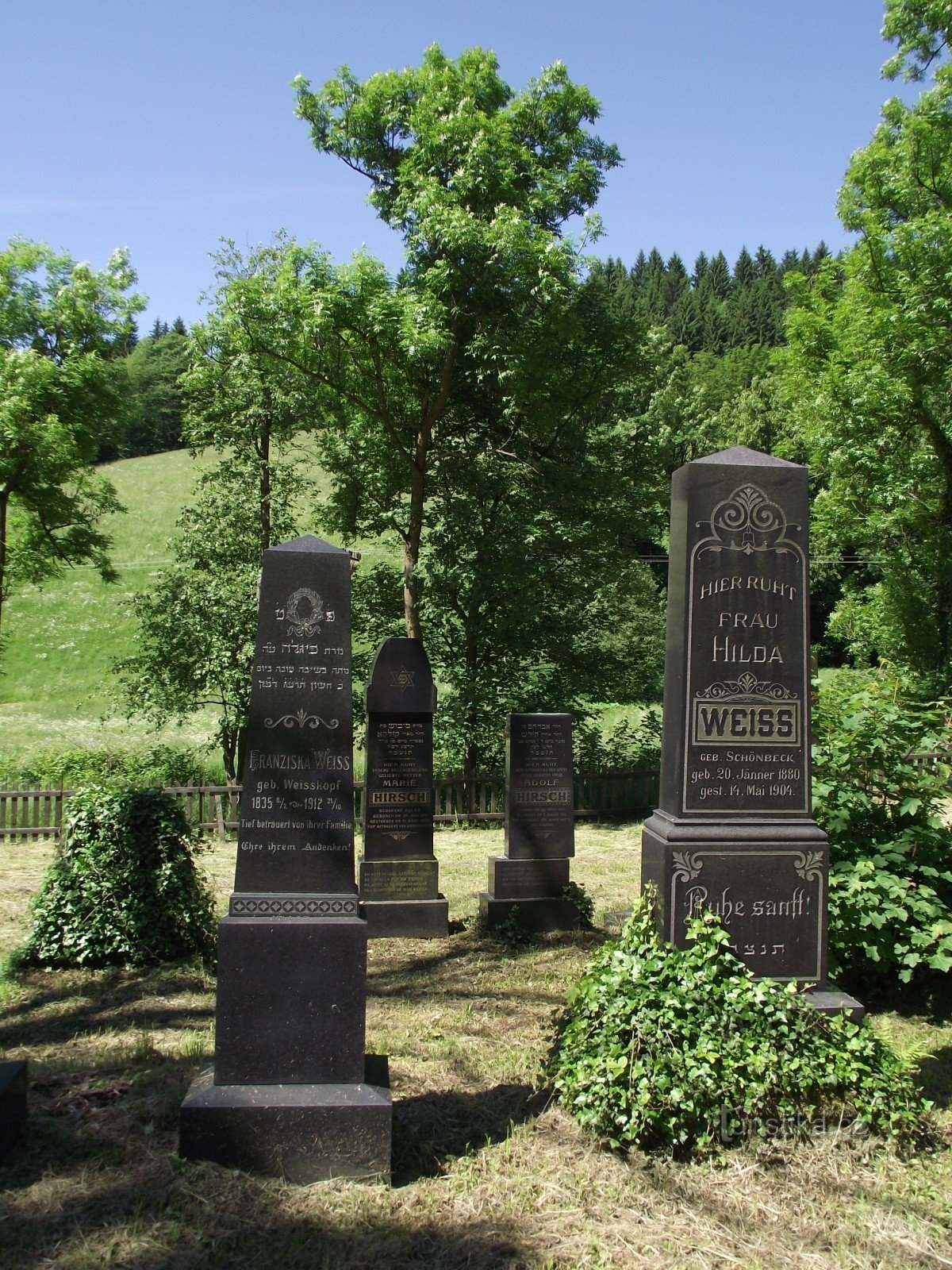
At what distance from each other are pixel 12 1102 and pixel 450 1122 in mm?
2060

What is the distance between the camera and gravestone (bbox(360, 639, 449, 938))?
948 centimetres

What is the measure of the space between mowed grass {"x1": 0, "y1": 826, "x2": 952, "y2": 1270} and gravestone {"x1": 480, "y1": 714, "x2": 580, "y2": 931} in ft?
11.9

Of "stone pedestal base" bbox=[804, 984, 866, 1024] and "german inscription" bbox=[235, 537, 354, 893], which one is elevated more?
"german inscription" bbox=[235, 537, 354, 893]

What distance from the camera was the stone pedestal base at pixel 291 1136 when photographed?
162 inches

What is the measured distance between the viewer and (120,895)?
759 cm

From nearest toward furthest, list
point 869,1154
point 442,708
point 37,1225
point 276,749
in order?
point 37,1225 → point 869,1154 → point 276,749 → point 442,708

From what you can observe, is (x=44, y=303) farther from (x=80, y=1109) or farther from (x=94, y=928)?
(x=80, y=1109)

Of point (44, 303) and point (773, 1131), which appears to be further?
point (44, 303)

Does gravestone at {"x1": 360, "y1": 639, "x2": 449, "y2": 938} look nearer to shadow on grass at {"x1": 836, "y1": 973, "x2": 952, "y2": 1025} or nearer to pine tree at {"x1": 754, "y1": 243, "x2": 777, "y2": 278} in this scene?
shadow on grass at {"x1": 836, "y1": 973, "x2": 952, "y2": 1025}

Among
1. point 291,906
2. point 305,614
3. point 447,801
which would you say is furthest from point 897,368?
point 291,906

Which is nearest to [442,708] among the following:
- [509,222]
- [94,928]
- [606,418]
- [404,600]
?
[404,600]

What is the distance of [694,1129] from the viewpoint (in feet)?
14.0

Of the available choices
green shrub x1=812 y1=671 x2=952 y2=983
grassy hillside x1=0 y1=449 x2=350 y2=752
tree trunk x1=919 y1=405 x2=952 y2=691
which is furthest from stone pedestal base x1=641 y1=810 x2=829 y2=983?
tree trunk x1=919 y1=405 x2=952 y2=691

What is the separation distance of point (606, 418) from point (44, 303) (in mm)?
11156
